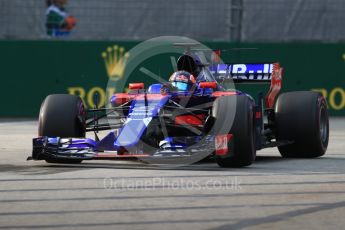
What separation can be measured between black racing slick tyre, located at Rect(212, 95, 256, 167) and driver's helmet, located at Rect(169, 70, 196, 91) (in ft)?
4.12

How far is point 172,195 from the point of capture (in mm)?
8352

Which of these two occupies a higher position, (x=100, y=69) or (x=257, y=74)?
(x=100, y=69)

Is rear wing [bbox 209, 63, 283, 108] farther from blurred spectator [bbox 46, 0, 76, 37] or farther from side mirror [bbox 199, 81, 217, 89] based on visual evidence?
blurred spectator [bbox 46, 0, 76, 37]

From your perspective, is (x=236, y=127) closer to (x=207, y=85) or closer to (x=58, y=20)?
(x=207, y=85)

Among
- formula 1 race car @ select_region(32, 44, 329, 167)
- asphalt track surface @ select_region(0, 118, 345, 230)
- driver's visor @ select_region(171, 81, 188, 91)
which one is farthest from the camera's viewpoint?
driver's visor @ select_region(171, 81, 188, 91)

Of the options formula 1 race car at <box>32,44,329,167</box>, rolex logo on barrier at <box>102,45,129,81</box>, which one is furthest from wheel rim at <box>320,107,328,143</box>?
rolex logo on barrier at <box>102,45,129,81</box>

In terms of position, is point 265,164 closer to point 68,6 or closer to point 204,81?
point 204,81

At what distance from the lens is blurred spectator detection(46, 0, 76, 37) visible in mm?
20234

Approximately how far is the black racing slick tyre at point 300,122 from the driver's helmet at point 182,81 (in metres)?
1.15

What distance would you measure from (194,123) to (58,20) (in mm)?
9645

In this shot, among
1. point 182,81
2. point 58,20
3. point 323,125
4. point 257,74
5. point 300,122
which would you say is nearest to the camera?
point 182,81

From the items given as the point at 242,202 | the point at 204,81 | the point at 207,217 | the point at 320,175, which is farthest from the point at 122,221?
the point at 204,81

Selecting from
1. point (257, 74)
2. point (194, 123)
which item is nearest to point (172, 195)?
point (194, 123)

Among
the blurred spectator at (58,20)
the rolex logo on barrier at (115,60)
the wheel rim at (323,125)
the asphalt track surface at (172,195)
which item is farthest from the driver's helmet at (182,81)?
the blurred spectator at (58,20)
